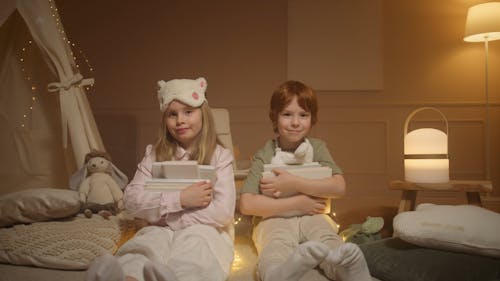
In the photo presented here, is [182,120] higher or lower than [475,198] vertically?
higher

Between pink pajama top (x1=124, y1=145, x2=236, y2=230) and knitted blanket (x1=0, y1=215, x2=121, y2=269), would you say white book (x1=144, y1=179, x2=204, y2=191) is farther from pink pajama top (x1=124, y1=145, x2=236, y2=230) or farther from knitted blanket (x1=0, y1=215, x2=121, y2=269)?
knitted blanket (x1=0, y1=215, x2=121, y2=269)

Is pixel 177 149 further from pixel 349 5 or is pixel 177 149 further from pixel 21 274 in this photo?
pixel 349 5

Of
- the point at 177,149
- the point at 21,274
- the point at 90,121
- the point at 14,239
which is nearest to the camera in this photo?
the point at 21,274

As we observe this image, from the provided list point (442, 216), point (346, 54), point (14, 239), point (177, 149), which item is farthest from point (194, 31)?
point (442, 216)

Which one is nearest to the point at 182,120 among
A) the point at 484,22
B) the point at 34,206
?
the point at 34,206

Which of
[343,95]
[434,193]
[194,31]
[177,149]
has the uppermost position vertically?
[194,31]

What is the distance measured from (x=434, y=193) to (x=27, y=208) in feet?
10.4

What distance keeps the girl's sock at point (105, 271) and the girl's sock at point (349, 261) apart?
0.49 metres

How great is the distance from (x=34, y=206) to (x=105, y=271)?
0.77 m

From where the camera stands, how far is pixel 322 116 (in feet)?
12.2

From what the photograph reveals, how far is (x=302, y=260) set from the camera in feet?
3.33

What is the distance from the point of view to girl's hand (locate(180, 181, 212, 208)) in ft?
4.58

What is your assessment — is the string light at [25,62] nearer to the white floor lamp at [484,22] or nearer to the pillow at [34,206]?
the pillow at [34,206]

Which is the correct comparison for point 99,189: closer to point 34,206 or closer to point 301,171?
point 34,206
